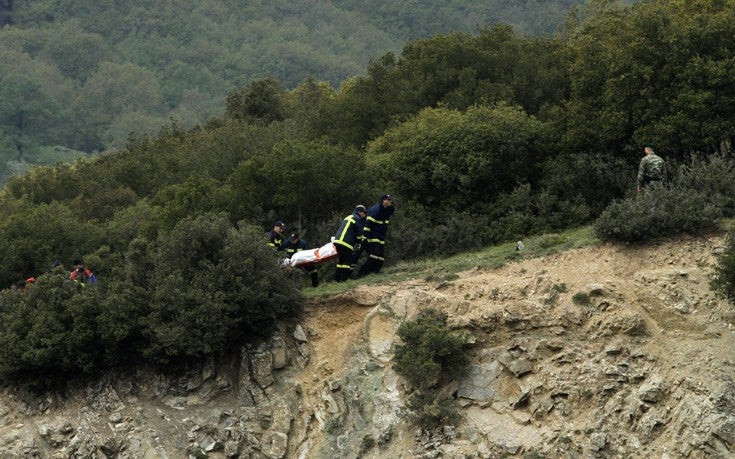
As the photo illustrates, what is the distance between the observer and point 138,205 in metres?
39.1

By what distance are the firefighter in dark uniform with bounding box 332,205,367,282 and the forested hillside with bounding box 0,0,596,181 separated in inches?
4035

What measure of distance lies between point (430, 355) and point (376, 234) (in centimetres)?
484

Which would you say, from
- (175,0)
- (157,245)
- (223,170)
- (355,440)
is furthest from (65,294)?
(175,0)

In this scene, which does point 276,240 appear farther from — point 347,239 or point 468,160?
point 468,160

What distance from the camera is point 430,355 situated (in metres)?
22.5

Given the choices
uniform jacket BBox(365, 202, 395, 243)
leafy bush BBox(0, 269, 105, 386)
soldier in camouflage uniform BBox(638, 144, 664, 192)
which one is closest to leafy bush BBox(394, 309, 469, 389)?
uniform jacket BBox(365, 202, 395, 243)

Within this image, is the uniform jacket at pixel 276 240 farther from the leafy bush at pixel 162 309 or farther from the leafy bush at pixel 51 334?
the leafy bush at pixel 51 334

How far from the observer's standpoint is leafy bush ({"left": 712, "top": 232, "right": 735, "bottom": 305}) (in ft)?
68.7

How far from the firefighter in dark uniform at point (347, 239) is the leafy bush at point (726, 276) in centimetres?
787

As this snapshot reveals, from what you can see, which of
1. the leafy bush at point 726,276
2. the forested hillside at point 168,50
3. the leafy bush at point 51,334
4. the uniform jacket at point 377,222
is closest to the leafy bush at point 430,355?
the uniform jacket at point 377,222

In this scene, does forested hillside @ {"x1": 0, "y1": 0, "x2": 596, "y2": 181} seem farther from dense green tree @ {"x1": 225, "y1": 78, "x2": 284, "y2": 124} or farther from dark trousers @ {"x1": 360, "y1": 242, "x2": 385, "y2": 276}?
dark trousers @ {"x1": 360, "y1": 242, "x2": 385, "y2": 276}

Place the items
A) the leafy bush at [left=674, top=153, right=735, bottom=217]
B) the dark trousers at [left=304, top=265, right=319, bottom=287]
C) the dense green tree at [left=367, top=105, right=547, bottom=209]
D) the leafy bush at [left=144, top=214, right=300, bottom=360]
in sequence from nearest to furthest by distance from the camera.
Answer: the leafy bush at [left=144, top=214, right=300, bottom=360] → the leafy bush at [left=674, top=153, right=735, bottom=217] → the dark trousers at [left=304, top=265, right=319, bottom=287] → the dense green tree at [left=367, top=105, right=547, bottom=209]

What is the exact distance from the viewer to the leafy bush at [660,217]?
23.7m

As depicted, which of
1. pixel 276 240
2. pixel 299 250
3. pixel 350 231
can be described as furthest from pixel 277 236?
pixel 350 231
